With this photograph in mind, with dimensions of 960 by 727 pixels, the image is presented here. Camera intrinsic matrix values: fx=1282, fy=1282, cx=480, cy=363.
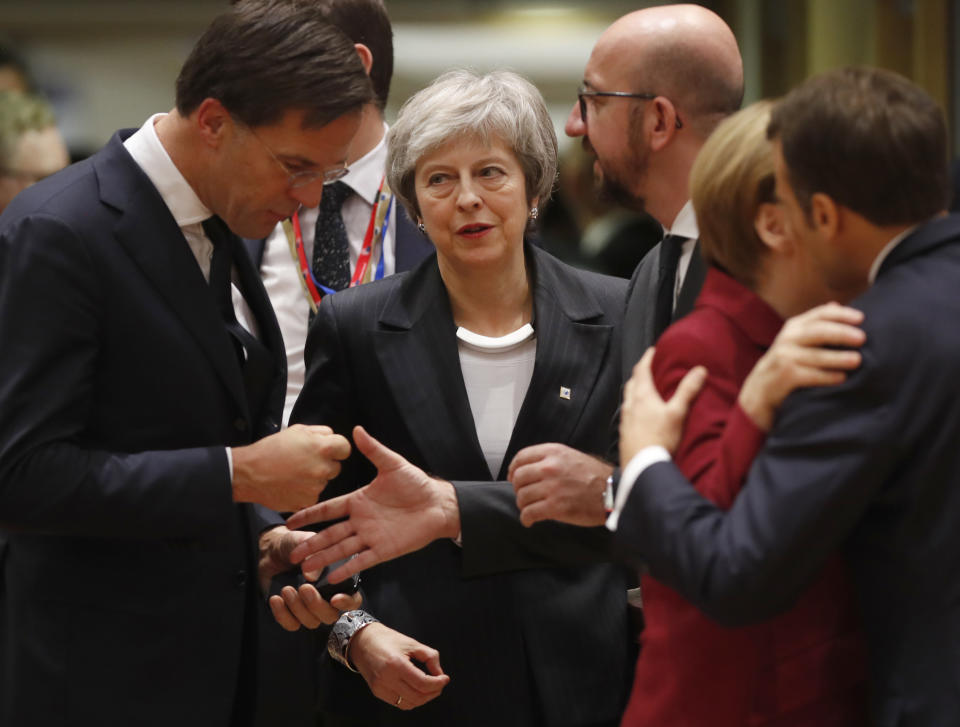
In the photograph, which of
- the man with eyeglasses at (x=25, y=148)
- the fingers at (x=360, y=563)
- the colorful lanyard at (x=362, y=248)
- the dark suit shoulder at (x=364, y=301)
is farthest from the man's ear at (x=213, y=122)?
the man with eyeglasses at (x=25, y=148)

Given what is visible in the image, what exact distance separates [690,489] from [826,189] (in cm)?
41

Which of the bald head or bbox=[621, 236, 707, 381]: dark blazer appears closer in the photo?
bbox=[621, 236, 707, 381]: dark blazer

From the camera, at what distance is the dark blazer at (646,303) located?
218cm

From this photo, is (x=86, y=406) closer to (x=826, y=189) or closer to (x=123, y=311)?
(x=123, y=311)

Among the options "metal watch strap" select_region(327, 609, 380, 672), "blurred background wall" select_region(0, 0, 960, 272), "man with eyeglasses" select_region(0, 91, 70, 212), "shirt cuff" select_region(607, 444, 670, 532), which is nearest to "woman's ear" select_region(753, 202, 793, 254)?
"shirt cuff" select_region(607, 444, 670, 532)

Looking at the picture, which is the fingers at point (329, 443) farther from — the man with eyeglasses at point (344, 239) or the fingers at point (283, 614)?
the man with eyeglasses at point (344, 239)

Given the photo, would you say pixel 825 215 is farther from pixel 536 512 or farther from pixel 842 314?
pixel 536 512

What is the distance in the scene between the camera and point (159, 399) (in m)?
2.25

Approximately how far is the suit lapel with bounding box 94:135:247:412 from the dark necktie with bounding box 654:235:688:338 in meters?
0.77

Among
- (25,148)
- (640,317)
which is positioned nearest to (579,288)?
(640,317)

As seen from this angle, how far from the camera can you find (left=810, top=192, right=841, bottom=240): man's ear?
1.58 metres

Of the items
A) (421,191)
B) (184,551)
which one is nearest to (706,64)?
(421,191)

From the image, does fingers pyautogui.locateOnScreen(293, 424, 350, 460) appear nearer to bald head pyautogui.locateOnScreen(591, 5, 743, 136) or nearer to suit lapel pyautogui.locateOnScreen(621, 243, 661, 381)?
suit lapel pyautogui.locateOnScreen(621, 243, 661, 381)

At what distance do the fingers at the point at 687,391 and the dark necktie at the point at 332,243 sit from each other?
174 cm
